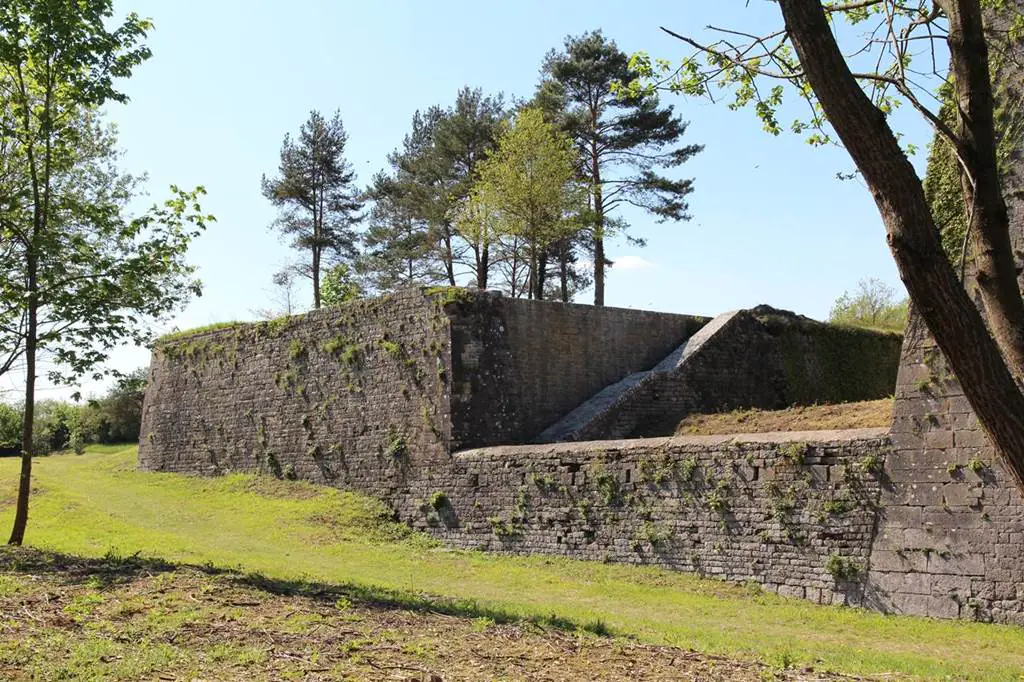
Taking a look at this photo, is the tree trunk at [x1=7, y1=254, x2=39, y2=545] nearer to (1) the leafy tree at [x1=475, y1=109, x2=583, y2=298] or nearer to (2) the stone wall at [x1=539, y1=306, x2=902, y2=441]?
→ (2) the stone wall at [x1=539, y1=306, x2=902, y2=441]

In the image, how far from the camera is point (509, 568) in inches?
551

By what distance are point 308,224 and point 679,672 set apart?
3576 centimetres

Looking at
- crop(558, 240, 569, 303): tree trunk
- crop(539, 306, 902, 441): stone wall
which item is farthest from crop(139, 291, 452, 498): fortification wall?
crop(558, 240, 569, 303): tree trunk

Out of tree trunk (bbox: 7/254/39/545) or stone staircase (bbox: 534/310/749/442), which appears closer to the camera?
tree trunk (bbox: 7/254/39/545)

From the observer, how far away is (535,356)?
18.8 m

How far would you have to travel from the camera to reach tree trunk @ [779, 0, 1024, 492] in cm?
446

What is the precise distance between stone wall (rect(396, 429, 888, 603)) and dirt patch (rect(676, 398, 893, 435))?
76.9 inches

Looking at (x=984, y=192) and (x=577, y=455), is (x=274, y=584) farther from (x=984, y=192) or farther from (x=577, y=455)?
(x=984, y=192)

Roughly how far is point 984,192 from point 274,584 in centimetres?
747

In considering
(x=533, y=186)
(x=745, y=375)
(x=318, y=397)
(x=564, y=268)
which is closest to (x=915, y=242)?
(x=745, y=375)

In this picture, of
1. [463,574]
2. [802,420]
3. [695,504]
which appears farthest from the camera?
[802,420]

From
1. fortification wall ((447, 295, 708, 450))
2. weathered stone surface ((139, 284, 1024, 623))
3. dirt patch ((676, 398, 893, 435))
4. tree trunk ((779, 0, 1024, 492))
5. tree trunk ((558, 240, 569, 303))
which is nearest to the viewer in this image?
tree trunk ((779, 0, 1024, 492))

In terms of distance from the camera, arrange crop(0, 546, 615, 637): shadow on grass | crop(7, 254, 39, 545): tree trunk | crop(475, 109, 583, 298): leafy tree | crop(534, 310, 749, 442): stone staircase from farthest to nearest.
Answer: crop(475, 109, 583, 298): leafy tree
crop(534, 310, 749, 442): stone staircase
crop(7, 254, 39, 545): tree trunk
crop(0, 546, 615, 637): shadow on grass

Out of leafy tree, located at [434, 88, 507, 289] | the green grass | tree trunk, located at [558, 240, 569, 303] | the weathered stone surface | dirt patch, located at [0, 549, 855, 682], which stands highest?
leafy tree, located at [434, 88, 507, 289]
